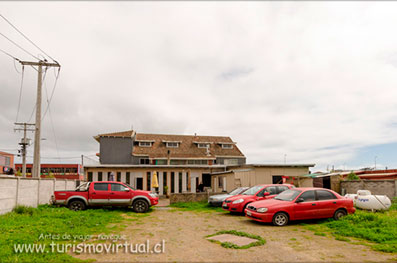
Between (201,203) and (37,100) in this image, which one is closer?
(37,100)

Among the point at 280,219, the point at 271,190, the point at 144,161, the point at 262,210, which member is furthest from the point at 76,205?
the point at 144,161

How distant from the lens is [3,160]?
230 ft

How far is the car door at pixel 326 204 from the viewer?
37.2ft

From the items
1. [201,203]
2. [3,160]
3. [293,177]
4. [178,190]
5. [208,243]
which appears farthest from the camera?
[3,160]

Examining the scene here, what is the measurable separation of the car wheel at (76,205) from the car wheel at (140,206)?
261 cm

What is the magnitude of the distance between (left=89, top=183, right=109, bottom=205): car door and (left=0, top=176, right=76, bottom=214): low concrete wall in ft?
9.00

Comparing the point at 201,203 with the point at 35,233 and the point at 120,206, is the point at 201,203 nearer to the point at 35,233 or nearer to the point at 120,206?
the point at 120,206

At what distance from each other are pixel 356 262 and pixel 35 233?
323 inches

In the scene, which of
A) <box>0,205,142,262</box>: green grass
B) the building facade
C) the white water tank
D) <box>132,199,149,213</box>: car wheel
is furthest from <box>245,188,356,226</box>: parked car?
the building facade

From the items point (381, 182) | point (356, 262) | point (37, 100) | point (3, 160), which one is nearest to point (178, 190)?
point (37, 100)

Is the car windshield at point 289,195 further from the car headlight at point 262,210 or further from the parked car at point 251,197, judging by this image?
the parked car at point 251,197

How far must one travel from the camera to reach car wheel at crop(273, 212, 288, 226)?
35.9ft

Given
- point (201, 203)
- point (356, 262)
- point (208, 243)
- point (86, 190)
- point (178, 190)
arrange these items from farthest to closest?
point (178, 190), point (201, 203), point (86, 190), point (208, 243), point (356, 262)

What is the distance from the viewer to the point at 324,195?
11648mm
